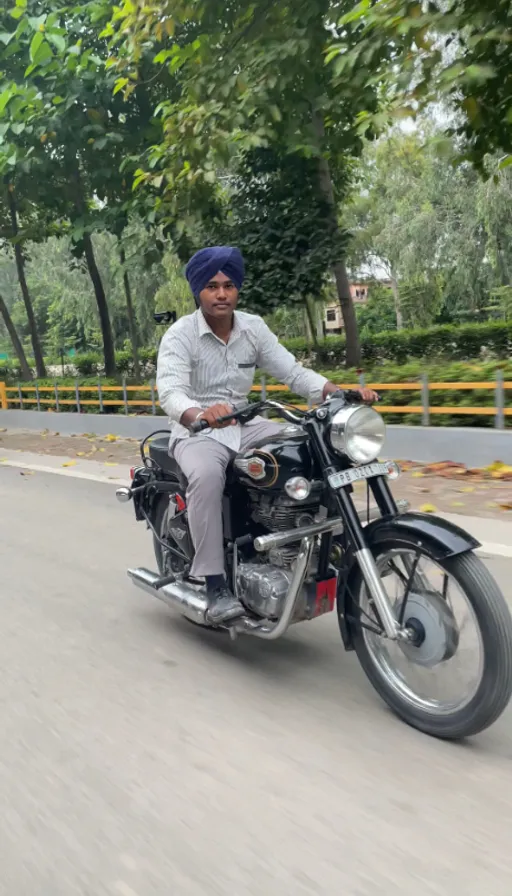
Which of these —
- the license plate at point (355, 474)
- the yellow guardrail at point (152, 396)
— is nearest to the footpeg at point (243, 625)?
the license plate at point (355, 474)

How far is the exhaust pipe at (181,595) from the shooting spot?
139 inches

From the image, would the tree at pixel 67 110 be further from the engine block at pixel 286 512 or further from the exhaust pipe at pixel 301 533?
the exhaust pipe at pixel 301 533

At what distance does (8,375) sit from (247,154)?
14838 millimetres

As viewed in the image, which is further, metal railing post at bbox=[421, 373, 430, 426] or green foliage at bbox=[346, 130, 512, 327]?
green foliage at bbox=[346, 130, 512, 327]

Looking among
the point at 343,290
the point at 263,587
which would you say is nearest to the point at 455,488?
the point at 263,587

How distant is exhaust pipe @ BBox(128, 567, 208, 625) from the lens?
11.6 ft

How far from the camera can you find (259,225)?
12.9 m

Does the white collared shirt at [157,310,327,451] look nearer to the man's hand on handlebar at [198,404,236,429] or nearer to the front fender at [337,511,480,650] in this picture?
the man's hand on handlebar at [198,404,236,429]

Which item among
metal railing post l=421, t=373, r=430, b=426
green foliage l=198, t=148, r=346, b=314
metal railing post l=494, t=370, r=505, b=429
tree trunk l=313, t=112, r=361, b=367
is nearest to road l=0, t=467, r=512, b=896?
metal railing post l=494, t=370, r=505, b=429

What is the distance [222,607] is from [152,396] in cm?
995

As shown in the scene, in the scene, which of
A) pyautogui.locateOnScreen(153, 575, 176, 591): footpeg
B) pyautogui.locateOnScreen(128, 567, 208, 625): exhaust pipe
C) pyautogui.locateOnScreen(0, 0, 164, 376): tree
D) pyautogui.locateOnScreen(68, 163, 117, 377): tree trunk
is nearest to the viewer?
pyautogui.locateOnScreen(128, 567, 208, 625): exhaust pipe

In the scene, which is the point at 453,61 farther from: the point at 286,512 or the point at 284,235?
the point at 284,235

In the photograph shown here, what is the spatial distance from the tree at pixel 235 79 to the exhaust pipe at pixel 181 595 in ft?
19.1

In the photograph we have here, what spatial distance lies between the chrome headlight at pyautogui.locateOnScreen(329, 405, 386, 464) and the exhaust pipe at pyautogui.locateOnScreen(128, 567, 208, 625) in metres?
1.04
